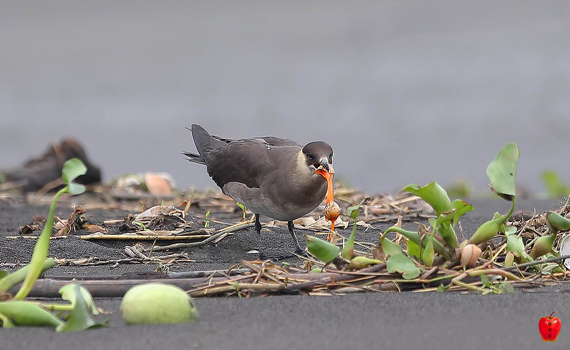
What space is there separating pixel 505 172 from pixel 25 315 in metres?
2.04

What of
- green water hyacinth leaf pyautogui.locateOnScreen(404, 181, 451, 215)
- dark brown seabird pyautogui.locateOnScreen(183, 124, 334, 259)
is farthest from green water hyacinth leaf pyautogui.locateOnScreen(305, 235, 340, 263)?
dark brown seabird pyautogui.locateOnScreen(183, 124, 334, 259)

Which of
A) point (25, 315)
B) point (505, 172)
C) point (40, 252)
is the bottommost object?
point (25, 315)

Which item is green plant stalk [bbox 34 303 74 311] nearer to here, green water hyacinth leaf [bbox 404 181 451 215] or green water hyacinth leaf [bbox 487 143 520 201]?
green water hyacinth leaf [bbox 404 181 451 215]

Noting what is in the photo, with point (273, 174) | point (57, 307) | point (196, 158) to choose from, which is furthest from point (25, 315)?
point (196, 158)

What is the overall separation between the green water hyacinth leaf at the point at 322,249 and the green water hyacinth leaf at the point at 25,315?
106 centimetres

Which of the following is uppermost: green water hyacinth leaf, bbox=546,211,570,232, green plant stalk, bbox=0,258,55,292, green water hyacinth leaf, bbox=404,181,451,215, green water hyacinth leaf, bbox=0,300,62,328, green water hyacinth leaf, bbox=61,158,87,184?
green water hyacinth leaf, bbox=61,158,87,184

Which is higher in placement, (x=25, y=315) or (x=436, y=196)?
(x=436, y=196)

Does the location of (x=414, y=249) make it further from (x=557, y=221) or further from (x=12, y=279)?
(x=12, y=279)

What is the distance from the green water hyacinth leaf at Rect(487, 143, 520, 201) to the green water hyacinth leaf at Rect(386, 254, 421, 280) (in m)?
0.48

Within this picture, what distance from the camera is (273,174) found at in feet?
18.2

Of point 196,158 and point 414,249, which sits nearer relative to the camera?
point 414,249

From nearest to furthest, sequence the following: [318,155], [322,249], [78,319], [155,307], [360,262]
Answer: [78,319]
[155,307]
[322,249]
[360,262]
[318,155]

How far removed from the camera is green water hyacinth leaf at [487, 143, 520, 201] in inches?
142

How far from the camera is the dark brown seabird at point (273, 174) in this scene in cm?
522
